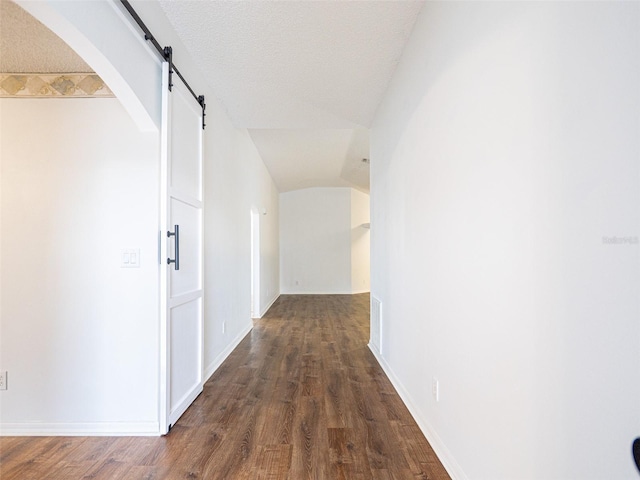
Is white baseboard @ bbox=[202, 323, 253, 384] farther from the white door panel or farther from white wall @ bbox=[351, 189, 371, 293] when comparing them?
white wall @ bbox=[351, 189, 371, 293]

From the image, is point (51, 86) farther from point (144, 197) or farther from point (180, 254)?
point (180, 254)

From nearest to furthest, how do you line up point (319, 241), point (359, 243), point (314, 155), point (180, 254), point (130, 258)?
point (130, 258) < point (180, 254) < point (314, 155) < point (319, 241) < point (359, 243)

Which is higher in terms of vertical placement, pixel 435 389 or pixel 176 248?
pixel 176 248

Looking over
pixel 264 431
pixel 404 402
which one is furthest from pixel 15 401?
pixel 404 402

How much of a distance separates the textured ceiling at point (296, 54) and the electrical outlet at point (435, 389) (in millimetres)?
2299

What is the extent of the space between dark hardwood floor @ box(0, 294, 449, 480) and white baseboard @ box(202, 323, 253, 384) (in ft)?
0.22

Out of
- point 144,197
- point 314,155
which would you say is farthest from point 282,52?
point 314,155

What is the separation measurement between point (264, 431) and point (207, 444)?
0.35 metres

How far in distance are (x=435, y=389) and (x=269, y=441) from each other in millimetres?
1034

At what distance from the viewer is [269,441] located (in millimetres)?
2221

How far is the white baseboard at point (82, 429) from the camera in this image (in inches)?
90.1

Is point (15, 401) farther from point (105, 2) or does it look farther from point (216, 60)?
point (216, 60)

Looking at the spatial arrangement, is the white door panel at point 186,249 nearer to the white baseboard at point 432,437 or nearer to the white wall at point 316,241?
the white baseboard at point 432,437

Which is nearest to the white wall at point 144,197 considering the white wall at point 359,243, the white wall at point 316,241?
the white wall at point 316,241
